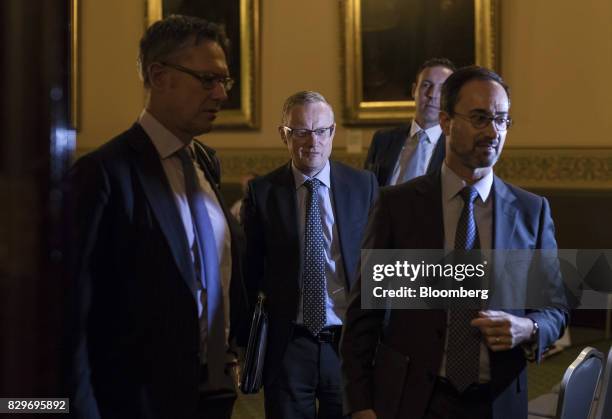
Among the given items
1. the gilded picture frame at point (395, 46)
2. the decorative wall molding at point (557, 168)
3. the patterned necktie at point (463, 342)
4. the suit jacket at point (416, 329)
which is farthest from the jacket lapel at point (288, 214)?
the gilded picture frame at point (395, 46)

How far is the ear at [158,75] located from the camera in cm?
197

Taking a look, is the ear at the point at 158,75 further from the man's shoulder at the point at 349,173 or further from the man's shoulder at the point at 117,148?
the man's shoulder at the point at 349,173

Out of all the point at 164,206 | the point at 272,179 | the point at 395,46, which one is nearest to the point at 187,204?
the point at 164,206

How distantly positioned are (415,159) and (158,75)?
98.9 inches

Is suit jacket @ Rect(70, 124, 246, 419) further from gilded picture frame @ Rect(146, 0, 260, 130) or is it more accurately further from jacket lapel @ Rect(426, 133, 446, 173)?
gilded picture frame @ Rect(146, 0, 260, 130)

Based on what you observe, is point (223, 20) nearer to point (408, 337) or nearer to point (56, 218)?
point (408, 337)

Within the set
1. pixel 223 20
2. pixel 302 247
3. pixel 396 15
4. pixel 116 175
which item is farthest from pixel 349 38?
pixel 116 175

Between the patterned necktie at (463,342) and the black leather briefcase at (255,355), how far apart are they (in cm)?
96

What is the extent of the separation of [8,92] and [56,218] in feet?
0.24

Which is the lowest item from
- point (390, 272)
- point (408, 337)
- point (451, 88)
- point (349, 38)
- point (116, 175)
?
point (408, 337)

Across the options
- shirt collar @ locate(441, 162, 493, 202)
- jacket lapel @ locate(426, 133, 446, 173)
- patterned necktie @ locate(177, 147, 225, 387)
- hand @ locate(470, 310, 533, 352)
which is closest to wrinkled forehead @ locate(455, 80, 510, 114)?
shirt collar @ locate(441, 162, 493, 202)

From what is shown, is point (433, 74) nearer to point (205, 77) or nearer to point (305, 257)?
point (305, 257)

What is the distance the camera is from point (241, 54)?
30.8 ft

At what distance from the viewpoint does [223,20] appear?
9.45 metres
